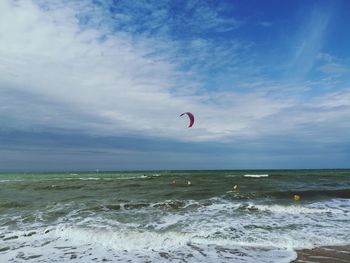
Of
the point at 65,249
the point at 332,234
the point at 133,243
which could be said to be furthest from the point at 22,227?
the point at 332,234

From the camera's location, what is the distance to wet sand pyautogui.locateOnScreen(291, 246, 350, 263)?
8461 mm

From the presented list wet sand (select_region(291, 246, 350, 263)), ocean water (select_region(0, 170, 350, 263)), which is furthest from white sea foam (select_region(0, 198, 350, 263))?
wet sand (select_region(291, 246, 350, 263))

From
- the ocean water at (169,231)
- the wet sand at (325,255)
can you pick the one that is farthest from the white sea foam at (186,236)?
the wet sand at (325,255)

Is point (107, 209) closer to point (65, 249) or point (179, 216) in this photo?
point (179, 216)

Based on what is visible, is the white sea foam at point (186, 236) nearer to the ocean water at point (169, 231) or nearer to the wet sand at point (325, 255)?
the ocean water at point (169, 231)

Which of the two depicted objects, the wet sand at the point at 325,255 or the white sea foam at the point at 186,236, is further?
the white sea foam at the point at 186,236

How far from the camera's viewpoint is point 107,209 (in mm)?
17359

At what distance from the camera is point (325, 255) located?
892cm

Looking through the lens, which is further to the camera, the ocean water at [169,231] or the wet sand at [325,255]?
the ocean water at [169,231]

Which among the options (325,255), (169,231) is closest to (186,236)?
(169,231)

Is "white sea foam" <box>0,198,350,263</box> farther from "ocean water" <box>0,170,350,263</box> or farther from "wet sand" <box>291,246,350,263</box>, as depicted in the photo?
"wet sand" <box>291,246,350,263</box>

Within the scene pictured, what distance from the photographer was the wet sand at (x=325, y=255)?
8461 mm

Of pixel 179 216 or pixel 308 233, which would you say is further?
pixel 179 216

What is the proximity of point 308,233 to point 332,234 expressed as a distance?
0.77 m
